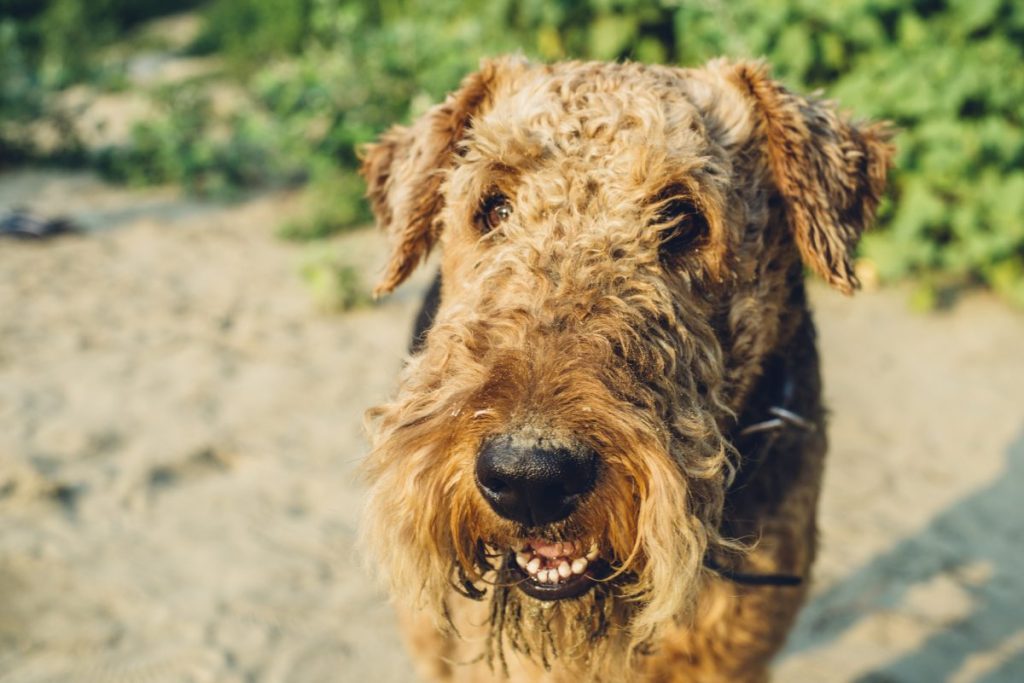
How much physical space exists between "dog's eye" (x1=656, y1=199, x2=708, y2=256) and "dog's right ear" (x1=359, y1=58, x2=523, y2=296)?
2.06ft

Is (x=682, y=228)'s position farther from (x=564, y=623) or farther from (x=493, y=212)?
(x=564, y=623)

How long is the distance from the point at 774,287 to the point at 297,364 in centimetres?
311

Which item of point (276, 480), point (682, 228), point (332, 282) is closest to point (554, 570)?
point (682, 228)

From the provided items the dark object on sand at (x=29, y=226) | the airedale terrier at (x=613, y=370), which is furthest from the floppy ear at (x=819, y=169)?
the dark object on sand at (x=29, y=226)

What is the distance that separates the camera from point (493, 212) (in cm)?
204

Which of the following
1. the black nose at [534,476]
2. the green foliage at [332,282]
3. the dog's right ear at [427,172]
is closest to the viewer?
the black nose at [534,476]

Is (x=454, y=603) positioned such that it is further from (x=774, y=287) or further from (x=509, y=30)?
(x=509, y=30)

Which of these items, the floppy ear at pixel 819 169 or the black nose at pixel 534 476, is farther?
the floppy ear at pixel 819 169

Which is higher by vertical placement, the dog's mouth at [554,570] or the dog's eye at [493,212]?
the dog's eye at [493,212]

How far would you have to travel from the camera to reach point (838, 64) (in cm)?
499

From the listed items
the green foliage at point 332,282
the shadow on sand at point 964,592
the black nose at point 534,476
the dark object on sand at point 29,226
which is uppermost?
the black nose at point 534,476

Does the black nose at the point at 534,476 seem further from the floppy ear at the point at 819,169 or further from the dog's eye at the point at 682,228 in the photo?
the floppy ear at the point at 819,169

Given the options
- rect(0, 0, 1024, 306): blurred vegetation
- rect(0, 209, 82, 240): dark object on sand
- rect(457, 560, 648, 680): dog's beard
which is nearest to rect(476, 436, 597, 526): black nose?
rect(457, 560, 648, 680): dog's beard

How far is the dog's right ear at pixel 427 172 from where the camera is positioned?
2236mm
